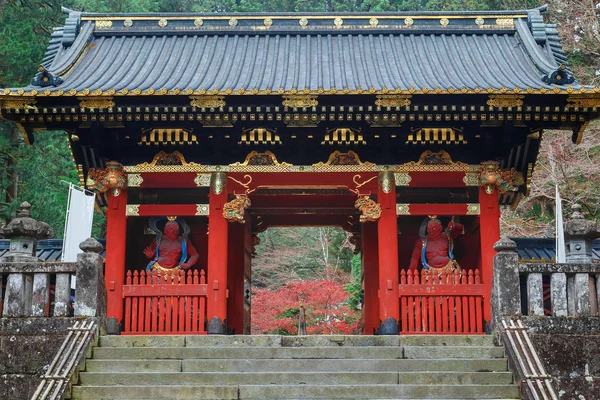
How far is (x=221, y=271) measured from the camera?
13.7 metres

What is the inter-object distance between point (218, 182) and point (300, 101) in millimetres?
2130

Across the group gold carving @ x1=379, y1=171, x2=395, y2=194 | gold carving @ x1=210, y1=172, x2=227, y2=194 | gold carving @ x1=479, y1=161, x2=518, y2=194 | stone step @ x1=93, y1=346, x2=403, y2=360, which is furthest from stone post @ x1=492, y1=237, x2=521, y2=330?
gold carving @ x1=210, y1=172, x2=227, y2=194

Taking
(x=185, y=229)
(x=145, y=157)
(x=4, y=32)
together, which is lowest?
(x=185, y=229)

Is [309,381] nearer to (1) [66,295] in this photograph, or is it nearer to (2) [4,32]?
(1) [66,295]

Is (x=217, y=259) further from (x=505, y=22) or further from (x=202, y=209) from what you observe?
(x=505, y=22)

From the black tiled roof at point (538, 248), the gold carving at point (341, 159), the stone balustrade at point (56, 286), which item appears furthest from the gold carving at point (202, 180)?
the black tiled roof at point (538, 248)

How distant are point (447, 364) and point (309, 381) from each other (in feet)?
5.84

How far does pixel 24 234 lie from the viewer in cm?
1227

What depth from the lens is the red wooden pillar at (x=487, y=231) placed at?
45.2ft

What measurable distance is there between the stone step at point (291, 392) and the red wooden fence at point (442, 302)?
341 centimetres

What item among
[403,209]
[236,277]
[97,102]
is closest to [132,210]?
[97,102]

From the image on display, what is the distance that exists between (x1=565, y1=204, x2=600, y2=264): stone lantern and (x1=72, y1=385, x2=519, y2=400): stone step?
328 centimetres

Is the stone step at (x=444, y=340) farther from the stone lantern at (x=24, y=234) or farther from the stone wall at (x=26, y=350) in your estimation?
the stone lantern at (x=24, y=234)

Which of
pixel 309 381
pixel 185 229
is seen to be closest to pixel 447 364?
pixel 309 381
